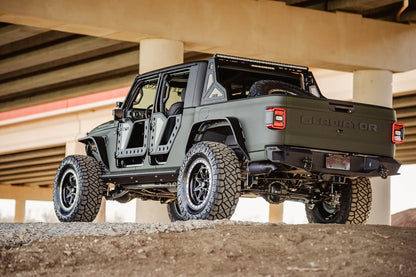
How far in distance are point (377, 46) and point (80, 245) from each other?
12800 mm

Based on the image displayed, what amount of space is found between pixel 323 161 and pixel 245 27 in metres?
8.10

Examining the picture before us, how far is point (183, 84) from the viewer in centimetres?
961

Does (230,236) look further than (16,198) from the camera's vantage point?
No

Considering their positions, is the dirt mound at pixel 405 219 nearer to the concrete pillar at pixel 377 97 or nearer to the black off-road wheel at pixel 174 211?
the concrete pillar at pixel 377 97

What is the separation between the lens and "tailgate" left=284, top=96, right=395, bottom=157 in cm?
766

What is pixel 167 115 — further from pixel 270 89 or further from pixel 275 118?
pixel 275 118

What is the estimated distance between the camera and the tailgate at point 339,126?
766 centimetres

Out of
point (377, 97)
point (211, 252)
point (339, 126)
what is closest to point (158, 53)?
point (377, 97)

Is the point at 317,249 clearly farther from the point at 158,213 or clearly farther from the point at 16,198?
the point at 16,198

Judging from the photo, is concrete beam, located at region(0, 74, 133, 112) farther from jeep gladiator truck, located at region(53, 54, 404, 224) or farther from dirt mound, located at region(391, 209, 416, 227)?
jeep gladiator truck, located at region(53, 54, 404, 224)

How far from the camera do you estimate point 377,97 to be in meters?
17.1

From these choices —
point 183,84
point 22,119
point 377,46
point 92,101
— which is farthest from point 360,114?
point 22,119

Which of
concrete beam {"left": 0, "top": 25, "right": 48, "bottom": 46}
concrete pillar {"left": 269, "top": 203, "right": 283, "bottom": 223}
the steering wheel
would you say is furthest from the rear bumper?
concrete pillar {"left": 269, "top": 203, "right": 283, "bottom": 223}

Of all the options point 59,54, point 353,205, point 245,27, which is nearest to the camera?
point 353,205
